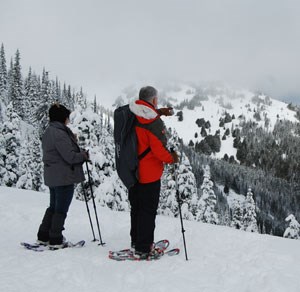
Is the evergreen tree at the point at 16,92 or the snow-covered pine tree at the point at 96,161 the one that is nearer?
the snow-covered pine tree at the point at 96,161

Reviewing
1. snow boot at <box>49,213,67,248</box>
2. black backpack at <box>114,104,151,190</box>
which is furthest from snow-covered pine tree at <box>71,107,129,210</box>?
black backpack at <box>114,104,151,190</box>

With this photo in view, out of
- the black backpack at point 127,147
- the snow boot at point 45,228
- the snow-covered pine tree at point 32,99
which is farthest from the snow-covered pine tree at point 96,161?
the snow-covered pine tree at point 32,99

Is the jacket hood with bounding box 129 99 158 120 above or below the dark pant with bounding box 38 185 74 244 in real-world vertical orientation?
above

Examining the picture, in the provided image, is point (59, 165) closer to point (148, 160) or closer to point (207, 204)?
point (148, 160)

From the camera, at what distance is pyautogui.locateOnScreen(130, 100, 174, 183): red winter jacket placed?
570 cm

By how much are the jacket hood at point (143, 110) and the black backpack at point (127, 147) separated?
153mm

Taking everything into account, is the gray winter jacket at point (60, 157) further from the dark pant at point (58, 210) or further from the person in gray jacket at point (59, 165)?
the dark pant at point (58, 210)

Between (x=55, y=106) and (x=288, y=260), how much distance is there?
4.97 metres

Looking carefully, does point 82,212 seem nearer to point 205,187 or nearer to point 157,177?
point 157,177

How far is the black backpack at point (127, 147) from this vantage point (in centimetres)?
588

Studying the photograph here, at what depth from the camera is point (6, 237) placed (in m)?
7.55

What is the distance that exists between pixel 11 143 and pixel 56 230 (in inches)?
1284

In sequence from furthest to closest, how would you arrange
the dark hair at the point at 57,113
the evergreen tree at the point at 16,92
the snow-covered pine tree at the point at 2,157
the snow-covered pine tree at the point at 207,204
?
the evergreen tree at the point at 16,92, the snow-covered pine tree at the point at 207,204, the snow-covered pine tree at the point at 2,157, the dark hair at the point at 57,113

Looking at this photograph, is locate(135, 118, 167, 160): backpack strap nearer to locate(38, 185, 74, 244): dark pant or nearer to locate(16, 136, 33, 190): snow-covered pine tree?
locate(38, 185, 74, 244): dark pant
